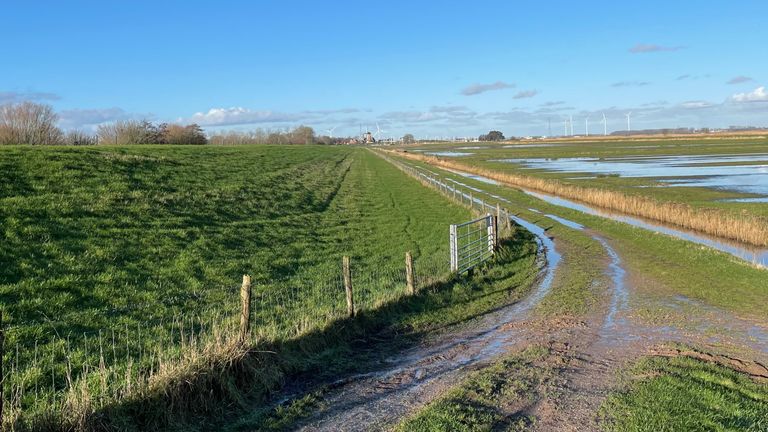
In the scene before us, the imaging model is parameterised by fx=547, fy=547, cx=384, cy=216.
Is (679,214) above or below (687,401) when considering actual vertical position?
above

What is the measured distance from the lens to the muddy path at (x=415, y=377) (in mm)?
7148

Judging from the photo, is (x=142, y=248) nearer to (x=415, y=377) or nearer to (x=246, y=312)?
(x=246, y=312)

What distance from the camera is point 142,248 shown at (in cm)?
1641

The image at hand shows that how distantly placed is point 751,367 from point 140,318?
37.0 ft

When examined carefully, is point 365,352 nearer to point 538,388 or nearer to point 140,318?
point 538,388

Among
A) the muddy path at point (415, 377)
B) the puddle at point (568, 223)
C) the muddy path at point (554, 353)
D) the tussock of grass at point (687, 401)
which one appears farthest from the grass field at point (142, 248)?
the puddle at point (568, 223)

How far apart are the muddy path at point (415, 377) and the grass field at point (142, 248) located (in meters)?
2.00

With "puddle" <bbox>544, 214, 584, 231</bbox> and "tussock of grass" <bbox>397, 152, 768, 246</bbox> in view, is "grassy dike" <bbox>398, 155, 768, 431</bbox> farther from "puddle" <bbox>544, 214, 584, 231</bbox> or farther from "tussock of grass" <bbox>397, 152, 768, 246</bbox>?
"puddle" <bbox>544, 214, 584, 231</bbox>

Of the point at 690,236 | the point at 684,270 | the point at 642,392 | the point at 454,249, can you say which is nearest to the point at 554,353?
the point at 642,392

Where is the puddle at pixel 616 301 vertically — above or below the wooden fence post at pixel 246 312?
below

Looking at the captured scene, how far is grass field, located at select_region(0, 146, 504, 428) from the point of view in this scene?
1000 cm

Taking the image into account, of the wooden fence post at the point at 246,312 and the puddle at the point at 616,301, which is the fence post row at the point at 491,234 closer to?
the puddle at the point at 616,301

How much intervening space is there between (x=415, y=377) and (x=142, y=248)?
11073mm

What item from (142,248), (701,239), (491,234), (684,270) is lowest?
(701,239)
